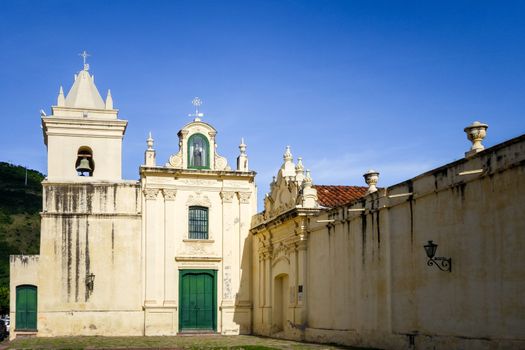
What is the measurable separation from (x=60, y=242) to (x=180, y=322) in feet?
17.9

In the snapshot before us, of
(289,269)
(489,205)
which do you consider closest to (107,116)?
(289,269)

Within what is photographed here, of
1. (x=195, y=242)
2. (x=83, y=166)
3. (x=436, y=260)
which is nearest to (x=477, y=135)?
(x=436, y=260)

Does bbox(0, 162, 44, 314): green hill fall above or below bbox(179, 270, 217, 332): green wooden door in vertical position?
above

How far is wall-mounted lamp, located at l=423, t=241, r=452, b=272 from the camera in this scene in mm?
15633

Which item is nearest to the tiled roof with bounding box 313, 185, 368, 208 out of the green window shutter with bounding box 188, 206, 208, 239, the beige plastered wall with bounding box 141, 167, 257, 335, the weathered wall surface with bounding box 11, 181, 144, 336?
the beige plastered wall with bounding box 141, 167, 257, 335

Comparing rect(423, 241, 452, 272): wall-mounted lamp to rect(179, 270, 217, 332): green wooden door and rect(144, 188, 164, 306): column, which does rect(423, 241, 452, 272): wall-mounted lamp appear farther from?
rect(144, 188, 164, 306): column

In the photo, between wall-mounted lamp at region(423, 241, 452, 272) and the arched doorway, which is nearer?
wall-mounted lamp at region(423, 241, 452, 272)

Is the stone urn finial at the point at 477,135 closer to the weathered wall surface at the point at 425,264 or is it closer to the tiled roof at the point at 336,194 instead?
the weathered wall surface at the point at 425,264

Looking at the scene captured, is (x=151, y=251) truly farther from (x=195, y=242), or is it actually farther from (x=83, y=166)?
(x=83, y=166)

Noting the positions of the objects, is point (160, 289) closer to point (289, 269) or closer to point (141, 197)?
point (141, 197)

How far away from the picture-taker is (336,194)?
26141mm

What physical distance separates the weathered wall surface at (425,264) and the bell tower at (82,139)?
9858 mm

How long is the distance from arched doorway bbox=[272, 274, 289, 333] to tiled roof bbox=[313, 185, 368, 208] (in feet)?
10.6

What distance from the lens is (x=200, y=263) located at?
97.7ft
